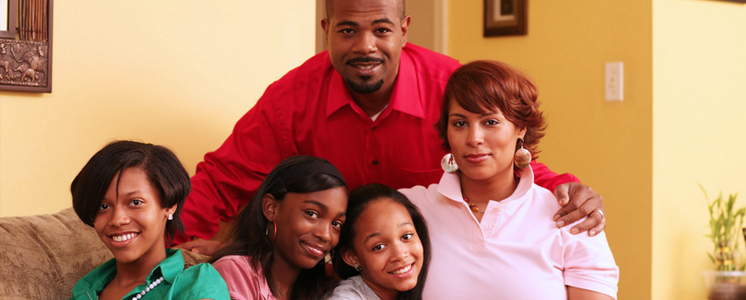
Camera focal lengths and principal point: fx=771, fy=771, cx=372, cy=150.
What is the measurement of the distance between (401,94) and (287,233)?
70cm

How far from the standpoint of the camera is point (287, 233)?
1688 millimetres

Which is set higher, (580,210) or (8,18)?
(8,18)

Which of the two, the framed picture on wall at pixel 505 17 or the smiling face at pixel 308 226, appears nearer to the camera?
the smiling face at pixel 308 226

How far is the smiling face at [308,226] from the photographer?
1.68 meters

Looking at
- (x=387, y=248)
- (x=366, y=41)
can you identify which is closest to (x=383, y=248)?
(x=387, y=248)

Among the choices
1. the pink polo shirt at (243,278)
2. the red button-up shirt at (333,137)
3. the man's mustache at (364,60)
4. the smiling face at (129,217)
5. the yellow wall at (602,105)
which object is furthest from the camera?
the yellow wall at (602,105)

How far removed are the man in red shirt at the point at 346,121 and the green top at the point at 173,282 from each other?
508mm

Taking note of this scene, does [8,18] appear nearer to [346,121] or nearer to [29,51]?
[29,51]

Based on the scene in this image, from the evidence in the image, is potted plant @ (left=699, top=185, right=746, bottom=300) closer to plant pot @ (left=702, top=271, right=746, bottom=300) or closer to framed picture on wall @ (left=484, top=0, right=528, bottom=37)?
plant pot @ (left=702, top=271, right=746, bottom=300)

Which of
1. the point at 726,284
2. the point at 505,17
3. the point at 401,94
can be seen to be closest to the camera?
the point at 401,94

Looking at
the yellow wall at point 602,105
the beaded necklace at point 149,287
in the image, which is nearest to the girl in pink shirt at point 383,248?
the beaded necklace at point 149,287

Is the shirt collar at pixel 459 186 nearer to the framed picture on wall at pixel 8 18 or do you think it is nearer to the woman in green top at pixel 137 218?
the woman in green top at pixel 137 218

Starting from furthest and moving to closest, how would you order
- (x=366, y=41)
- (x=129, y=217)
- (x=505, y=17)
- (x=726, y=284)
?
1. (x=505, y=17)
2. (x=726, y=284)
3. (x=366, y=41)
4. (x=129, y=217)

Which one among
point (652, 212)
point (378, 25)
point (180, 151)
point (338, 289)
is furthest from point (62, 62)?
point (652, 212)
